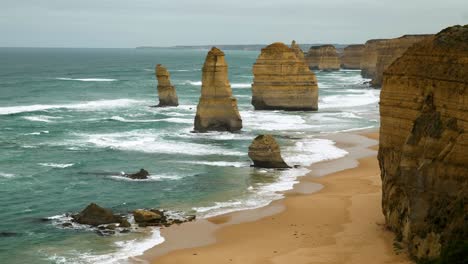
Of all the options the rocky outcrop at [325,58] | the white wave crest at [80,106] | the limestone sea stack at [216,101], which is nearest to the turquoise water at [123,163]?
the white wave crest at [80,106]

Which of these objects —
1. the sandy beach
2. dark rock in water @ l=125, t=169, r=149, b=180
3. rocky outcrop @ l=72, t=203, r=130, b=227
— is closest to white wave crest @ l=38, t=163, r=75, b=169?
dark rock in water @ l=125, t=169, r=149, b=180

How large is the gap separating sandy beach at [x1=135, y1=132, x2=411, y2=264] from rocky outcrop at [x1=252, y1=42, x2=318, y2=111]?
30305 millimetres

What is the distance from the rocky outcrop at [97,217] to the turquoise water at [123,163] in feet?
1.98

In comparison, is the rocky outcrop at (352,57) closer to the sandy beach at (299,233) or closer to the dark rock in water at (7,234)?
the sandy beach at (299,233)

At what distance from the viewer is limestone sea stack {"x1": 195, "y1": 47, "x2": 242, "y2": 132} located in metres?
50.8

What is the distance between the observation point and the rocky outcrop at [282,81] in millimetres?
64188

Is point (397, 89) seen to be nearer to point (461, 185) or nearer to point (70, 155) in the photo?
point (461, 185)

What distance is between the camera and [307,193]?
33.2 m

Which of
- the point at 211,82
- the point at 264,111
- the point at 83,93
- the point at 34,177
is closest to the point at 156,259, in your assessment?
the point at 34,177

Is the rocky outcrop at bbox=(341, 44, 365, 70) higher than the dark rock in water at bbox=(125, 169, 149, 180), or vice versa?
the rocky outcrop at bbox=(341, 44, 365, 70)

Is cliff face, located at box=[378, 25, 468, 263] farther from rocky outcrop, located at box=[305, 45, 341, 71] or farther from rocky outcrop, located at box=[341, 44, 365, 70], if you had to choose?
rocky outcrop, located at box=[341, 44, 365, 70]

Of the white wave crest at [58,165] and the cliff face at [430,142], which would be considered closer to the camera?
the cliff face at [430,142]

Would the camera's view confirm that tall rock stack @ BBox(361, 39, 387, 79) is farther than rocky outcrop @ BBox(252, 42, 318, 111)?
Yes

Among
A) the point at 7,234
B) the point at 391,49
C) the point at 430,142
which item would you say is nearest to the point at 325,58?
the point at 391,49
